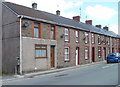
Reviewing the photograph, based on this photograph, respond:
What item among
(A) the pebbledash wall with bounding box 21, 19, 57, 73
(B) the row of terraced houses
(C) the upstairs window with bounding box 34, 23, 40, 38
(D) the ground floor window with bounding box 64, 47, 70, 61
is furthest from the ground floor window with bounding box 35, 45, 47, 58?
(D) the ground floor window with bounding box 64, 47, 70, 61

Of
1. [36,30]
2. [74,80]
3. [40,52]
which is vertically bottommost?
[74,80]

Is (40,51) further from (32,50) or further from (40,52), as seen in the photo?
(32,50)

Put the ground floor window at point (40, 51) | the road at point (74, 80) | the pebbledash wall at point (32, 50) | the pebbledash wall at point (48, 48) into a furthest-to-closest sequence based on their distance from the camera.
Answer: the ground floor window at point (40, 51), the pebbledash wall at point (48, 48), the pebbledash wall at point (32, 50), the road at point (74, 80)

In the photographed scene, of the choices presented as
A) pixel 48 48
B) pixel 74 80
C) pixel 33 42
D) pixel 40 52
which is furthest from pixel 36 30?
pixel 74 80

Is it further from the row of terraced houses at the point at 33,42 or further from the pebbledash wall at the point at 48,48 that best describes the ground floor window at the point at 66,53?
the pebbledash wall at the point at 48,48

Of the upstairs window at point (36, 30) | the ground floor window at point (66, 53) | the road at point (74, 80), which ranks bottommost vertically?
the road at point (74, 80)

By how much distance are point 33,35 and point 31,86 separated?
799 centimetres

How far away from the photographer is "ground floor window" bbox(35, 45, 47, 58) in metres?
17.0

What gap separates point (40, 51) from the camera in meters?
17.4

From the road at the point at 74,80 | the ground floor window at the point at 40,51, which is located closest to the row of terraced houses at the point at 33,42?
the ground floor window at the point at 40,51

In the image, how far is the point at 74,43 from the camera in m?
23.0

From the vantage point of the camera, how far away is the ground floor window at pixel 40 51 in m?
17.0

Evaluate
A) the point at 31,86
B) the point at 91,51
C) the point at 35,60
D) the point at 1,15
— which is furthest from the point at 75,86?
the point at 91,51

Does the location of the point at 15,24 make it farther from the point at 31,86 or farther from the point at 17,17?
the point at 31,86
